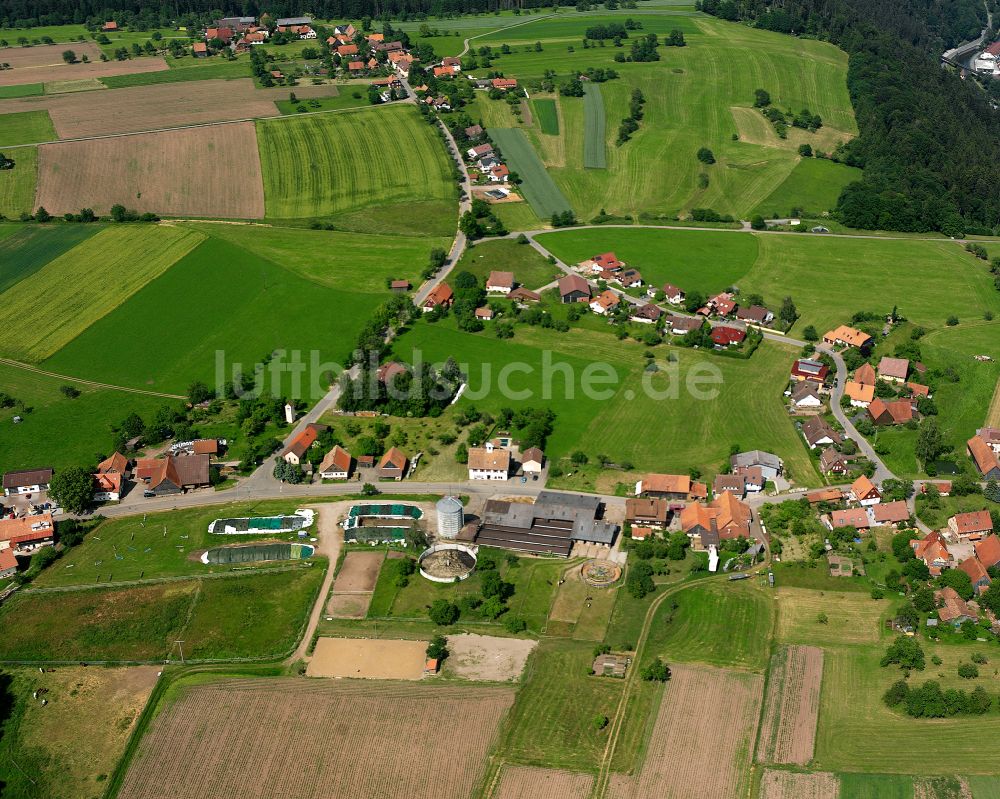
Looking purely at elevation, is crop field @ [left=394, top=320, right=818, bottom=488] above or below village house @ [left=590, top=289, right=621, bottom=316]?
below

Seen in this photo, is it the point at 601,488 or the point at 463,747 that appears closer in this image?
the point at 463,747

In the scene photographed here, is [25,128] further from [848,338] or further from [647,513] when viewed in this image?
[848,338]

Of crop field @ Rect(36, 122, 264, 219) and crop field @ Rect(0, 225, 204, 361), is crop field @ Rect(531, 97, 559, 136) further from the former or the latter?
crop field @ Rect(0, 225, 204, 361)

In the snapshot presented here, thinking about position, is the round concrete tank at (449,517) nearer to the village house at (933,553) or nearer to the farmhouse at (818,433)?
the farmhouse at (818,433)

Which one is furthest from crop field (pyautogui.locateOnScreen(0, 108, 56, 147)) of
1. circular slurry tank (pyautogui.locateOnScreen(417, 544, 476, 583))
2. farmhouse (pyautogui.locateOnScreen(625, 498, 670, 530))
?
farmhouse (pyautogui.locateOnScreen(625, 498, 670, 530))

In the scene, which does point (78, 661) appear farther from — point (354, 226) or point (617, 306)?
point (354, 226)

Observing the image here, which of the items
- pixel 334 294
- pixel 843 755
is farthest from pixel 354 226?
pixel 843 755

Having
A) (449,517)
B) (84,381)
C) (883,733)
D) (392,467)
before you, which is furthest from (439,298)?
(883,733)
